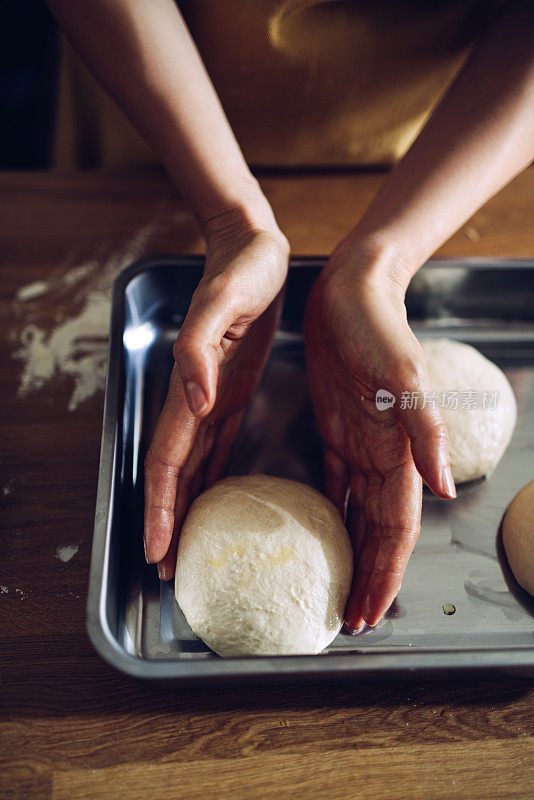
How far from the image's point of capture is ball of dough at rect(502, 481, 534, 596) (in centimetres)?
74

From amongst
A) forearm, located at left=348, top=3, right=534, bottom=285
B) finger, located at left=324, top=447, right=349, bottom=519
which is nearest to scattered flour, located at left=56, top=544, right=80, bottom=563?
finger, located at left=324, top=447, right=349, bottom=519

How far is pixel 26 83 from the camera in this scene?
59.3 inches

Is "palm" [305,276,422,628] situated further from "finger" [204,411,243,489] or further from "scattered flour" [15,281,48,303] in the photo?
"scattered flour" [15,281,48,303]

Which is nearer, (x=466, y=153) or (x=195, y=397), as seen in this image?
(x=195, y=397)

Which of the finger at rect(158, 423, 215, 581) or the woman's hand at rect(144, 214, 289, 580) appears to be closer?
the woman's hand at rect(144, 214, 289, 580)

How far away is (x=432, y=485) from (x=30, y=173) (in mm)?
1011

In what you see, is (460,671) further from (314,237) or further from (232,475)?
(314,237)

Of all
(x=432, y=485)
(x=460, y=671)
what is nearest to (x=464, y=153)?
(x=432, y=485)

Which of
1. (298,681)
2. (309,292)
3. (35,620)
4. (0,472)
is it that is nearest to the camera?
(298,681)

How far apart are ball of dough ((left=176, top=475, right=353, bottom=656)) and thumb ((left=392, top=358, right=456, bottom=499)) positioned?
0.17 meters

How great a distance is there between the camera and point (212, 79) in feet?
3.31

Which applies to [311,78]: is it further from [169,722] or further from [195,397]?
[169,722]

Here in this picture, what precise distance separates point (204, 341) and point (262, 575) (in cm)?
29

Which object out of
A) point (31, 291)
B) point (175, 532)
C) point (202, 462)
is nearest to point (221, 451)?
point (202, 462)
